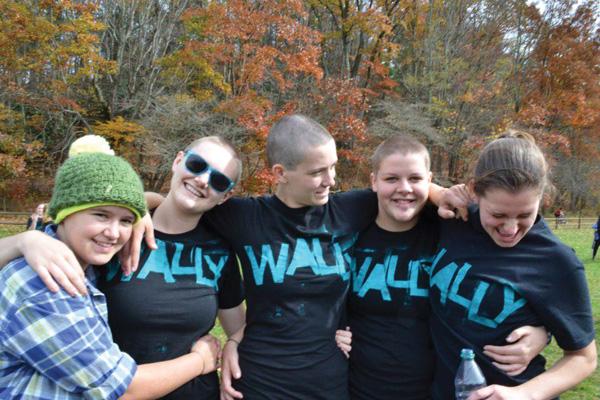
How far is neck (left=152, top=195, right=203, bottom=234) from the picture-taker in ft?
7.83

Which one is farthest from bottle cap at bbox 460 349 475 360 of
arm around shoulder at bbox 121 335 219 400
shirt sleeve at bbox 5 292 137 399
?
shirt sleeve at bbox 5 292 137 399

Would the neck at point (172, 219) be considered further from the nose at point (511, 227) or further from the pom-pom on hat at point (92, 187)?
the nose at point (511, 227)

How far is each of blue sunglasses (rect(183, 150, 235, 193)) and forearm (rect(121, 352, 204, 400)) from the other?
2.79ft

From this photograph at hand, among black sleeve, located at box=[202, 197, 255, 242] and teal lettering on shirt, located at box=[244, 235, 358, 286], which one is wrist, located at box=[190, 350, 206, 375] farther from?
black sleeve, located at box=[202, 197, 255, 242]

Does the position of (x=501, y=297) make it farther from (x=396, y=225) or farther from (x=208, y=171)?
(x=208, y=171)

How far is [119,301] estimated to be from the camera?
2123 millimetres

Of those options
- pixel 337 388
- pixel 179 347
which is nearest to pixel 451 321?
pixel 337 388

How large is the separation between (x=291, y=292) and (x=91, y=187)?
1.10m

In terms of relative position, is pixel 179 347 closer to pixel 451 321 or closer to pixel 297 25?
pixel 451 321

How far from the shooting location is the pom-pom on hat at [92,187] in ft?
5.73

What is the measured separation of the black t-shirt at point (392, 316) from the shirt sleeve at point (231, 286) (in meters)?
0.63

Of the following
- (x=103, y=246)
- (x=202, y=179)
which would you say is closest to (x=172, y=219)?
(x=202, y=179)

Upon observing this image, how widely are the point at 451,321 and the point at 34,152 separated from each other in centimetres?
1744

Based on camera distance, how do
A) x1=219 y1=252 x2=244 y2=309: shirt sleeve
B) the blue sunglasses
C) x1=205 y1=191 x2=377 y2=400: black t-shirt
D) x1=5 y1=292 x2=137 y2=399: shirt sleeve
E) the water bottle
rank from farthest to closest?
1. x1=219 y1=252 x2=244 y2=309: shirt sleeve
2. the blue sunglasses
3. x1=205 y1=191 x2=377 y2=400: black t-shirt
4. the water bottle
5. x1=5 y1=292 x2=137 y2=399: shirt sleeve
